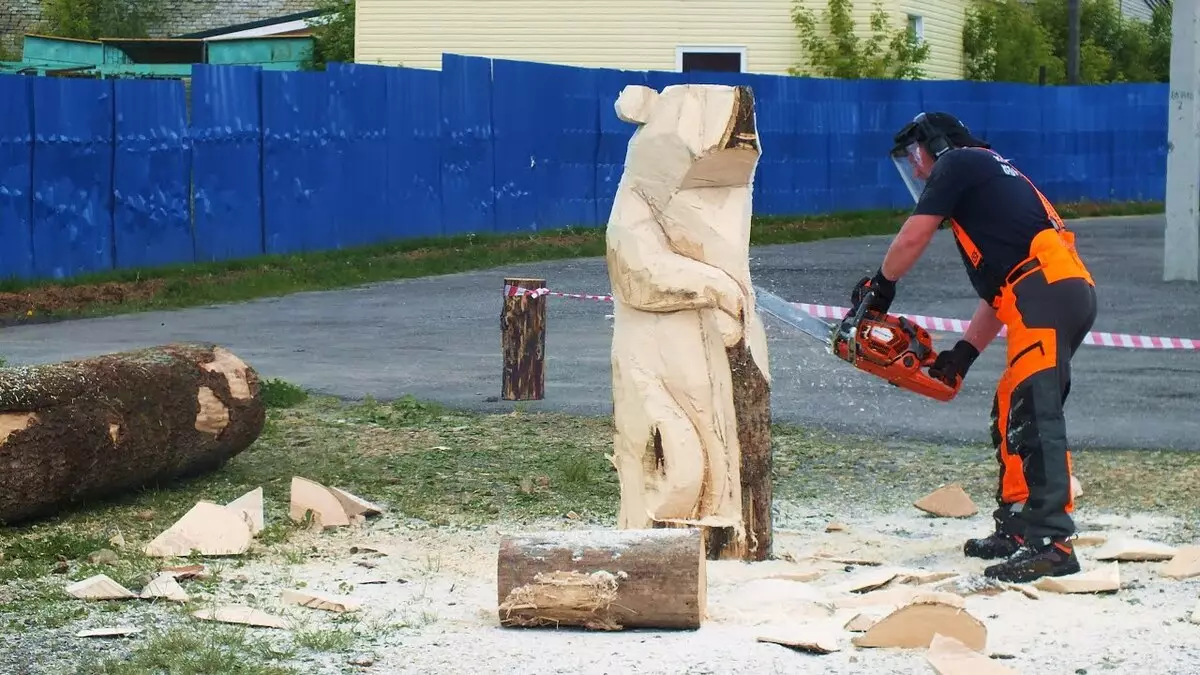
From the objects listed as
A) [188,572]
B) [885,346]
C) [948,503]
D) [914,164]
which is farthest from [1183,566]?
[188,572]

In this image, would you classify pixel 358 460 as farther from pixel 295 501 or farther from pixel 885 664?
pixel 885 664

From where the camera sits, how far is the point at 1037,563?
559cm

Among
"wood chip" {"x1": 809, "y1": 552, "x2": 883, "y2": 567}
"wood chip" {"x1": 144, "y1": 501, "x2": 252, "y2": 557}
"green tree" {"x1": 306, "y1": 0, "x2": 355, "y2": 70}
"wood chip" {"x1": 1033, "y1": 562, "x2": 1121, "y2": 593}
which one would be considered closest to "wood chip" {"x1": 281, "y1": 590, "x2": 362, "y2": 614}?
"wood chip" {"x1": 144, "y1": 501, "x2": 252, "y2": 557}

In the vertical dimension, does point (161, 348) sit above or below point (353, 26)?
below

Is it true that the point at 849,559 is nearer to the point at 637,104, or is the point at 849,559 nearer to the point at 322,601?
the point at 637,104

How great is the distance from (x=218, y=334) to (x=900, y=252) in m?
7.95

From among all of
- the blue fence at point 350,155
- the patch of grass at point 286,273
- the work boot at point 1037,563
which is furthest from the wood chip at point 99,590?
the blue fence at point 350,155

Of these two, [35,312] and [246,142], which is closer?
[35,312]

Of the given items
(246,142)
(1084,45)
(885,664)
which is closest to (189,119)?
(246,142)

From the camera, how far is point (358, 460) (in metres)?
7.96

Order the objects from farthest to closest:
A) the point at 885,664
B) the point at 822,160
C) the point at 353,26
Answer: the point at 353,26 < the point at 822,160 < the point at 885,664

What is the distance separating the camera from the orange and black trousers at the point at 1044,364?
5641mm

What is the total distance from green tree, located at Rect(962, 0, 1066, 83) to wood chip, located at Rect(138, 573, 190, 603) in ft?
90.6

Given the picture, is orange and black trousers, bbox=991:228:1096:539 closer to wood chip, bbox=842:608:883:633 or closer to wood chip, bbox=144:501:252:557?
wood chip, bbox=842:608:883:633
